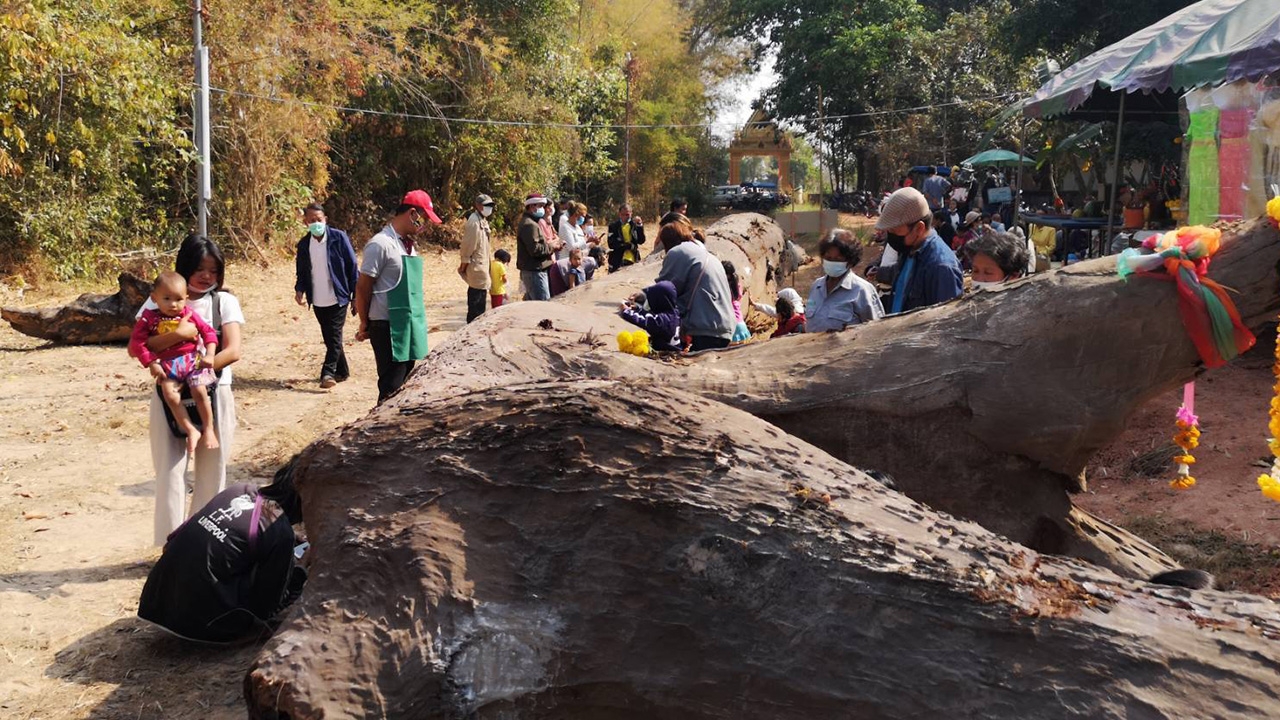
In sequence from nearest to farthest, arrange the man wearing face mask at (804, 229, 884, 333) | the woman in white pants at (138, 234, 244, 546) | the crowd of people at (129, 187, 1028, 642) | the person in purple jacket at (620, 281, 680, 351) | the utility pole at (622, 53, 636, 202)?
the crowd of people at (129, 187, 1028, 642), the woman in white pants at (138, 234, 244, 546), the man wearing face mask at (804, 229, 884, 333), the person in purple jacket at (620, 281, 680, 351), the utility pole at (622, 53, 636, 202)

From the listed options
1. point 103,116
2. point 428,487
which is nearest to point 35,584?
point 428,487

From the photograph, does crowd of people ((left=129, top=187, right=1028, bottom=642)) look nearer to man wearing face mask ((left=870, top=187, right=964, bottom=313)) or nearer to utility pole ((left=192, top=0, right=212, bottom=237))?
man wearing face mask ((left=870, top=187, right=964, bottom=313))

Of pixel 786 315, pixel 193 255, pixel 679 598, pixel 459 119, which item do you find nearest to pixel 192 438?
pixel 193 255

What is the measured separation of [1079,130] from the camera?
57.1 ft

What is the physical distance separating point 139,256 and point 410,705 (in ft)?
45.1

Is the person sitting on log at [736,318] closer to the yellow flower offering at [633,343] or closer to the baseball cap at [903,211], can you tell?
the yellow flower offering at [633,343]

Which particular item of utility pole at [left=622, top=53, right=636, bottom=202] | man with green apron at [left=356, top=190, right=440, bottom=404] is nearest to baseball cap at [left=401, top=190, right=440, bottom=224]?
man with green apron at [left=356, top=190, right=440, bottom=404]

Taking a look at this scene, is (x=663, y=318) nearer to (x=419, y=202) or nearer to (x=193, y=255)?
(x=419, y=202)

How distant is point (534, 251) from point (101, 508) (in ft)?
16.8

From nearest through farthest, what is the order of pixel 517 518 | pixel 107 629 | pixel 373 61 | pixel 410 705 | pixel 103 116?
pixel 410 705 → pixel 517 518 → pixel 107 629 → pixel 103 116 → pixel 373 61

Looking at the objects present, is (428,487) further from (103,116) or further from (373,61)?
(373,61)

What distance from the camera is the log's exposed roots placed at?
2.34m

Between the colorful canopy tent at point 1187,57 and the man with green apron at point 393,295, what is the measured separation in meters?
6.15

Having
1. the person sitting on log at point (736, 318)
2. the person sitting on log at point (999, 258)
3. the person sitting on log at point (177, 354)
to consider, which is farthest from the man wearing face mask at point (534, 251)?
the person sitting on log at point (999, 258)
